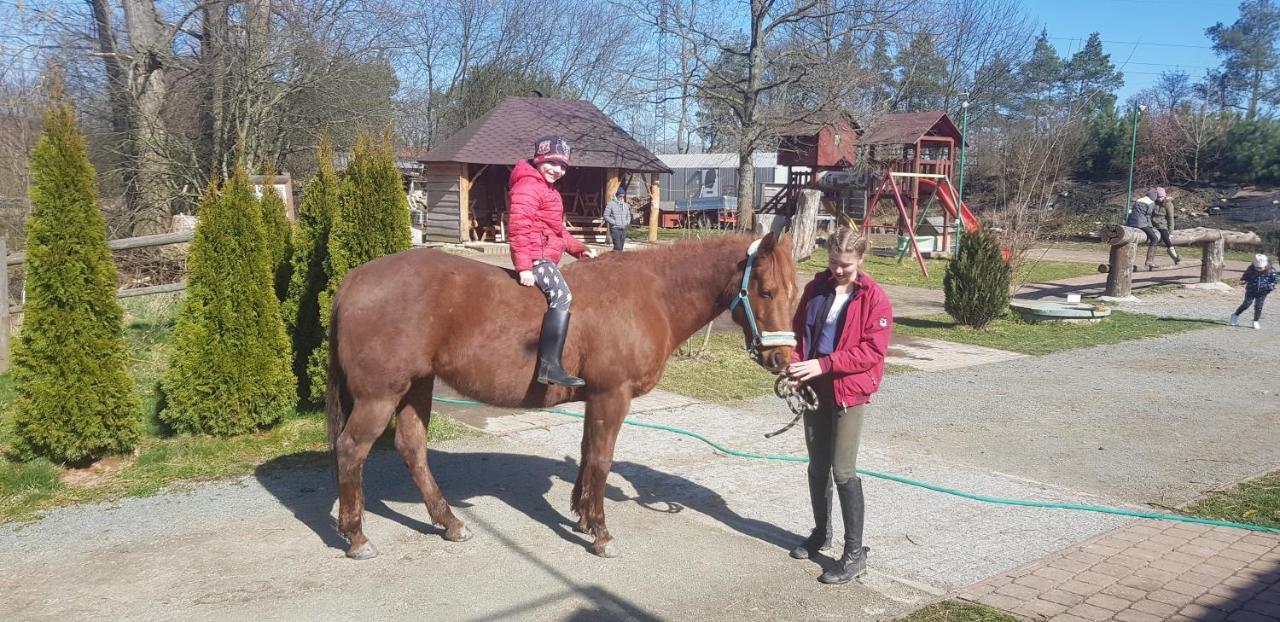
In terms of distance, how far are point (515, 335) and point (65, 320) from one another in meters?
3.20

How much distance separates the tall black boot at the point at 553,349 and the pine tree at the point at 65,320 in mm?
3214

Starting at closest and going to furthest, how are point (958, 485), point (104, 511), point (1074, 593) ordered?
point (1074, 593), point (104, 511), point (958, 485)

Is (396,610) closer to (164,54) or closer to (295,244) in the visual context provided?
(295,244)

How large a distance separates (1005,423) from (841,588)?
14.8ft

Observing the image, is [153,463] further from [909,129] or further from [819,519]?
[909,129]

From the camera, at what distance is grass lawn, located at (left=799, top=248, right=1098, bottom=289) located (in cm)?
2125

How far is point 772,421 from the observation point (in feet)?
26.5

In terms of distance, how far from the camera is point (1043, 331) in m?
14.0

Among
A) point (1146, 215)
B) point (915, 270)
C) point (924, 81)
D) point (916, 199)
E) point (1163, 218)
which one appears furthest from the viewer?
point (924, 81)

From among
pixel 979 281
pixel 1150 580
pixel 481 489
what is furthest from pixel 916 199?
pixel 1150 580

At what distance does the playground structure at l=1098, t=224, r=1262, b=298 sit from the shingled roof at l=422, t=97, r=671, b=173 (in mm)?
13361

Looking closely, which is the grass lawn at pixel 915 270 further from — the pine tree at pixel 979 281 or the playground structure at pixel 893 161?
the pine tree at pixel 979 281

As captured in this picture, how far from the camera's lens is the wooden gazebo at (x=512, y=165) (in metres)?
25.6

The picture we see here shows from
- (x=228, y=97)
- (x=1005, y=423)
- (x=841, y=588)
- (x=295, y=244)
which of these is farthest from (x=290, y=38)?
(x=841, y=588)
